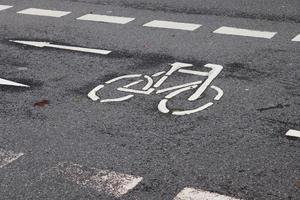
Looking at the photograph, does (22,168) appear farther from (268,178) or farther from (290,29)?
→ (290,29)

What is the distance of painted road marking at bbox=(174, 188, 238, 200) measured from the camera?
5.50 metres

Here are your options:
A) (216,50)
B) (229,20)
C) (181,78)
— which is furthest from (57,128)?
(229,20)

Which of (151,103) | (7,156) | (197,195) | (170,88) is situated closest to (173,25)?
(170,88)

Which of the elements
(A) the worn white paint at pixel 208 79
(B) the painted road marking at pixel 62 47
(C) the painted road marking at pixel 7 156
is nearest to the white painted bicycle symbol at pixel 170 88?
(A) the worn white paint at pixel 208 79

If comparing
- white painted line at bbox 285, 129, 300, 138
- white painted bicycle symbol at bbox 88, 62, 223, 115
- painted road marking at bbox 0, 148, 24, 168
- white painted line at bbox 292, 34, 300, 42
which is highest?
white painted line at bbox 292, 34, 300, 42

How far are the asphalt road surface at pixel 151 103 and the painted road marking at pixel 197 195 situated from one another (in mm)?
17

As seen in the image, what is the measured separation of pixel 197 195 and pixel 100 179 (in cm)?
97

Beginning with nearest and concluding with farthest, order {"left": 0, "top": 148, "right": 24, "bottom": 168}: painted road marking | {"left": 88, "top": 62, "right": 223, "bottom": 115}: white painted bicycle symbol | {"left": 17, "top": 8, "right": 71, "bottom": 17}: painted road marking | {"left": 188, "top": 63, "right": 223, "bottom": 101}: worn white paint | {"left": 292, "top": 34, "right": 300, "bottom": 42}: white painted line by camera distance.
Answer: {"left": 0, "top": 148, "right": 24, "bottom": 168}: painted road marking, {"left": 88, "top": 62, "right": 223, "bottom": 115}: white painted bicycle symbol, {"left": 188, "top": 63, "right": 223, "bottom": 101}: worn white paint, {"left": 292, "top": 34, "right": 300, "bottom": 42}: white painted line, {"left": 17, "top": 8, "right": 71, "bottom": 17}: painted road marking

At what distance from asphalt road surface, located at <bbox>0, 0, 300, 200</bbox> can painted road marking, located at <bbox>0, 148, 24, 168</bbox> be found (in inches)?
0.4

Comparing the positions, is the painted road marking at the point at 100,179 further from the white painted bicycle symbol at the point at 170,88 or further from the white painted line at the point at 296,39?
the white painted line at the point at 296,39

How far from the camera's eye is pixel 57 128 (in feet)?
23.2

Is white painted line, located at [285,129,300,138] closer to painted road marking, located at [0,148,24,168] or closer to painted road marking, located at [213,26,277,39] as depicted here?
painted road marking, located at [0,148,24,168]

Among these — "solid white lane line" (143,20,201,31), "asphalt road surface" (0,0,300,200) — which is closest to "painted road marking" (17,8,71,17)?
"asphalt road surface" (0,0,300,200)

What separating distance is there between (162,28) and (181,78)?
259cm
